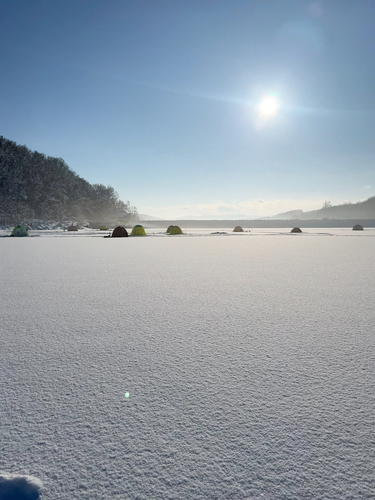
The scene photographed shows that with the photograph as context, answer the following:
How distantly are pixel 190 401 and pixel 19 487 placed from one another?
837 mm

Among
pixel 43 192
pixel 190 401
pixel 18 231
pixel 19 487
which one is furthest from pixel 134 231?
pixel 43 192

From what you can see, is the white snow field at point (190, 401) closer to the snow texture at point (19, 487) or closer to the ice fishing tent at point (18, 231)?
the snow texture at point (19, 487)

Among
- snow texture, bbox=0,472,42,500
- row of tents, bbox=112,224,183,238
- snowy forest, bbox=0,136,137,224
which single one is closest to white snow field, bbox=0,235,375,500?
snow texture, bbox=0,472,42,500

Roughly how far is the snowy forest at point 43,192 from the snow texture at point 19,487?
4971 cm

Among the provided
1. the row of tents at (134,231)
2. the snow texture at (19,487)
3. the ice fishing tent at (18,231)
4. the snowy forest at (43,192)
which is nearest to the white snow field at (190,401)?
the snow texture at (19,487)

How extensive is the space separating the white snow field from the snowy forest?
159 feet

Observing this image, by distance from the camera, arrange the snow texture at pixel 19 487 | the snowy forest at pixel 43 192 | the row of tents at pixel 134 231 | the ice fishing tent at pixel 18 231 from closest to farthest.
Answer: the snow texture at pixel 19 487 → the row of tents at pixel 134 231 → the ice fishing tent at pixel 18 231 → the snowy forest at pixel 43 192

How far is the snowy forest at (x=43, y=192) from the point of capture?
46344 mm

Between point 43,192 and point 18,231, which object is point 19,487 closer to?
point 18,231

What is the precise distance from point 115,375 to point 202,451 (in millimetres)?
890

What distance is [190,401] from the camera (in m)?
1.65

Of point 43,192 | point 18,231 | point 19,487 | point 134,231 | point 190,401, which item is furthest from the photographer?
point 43,192

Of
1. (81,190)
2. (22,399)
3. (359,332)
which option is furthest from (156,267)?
(81,190)

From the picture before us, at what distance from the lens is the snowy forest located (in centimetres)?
4634
